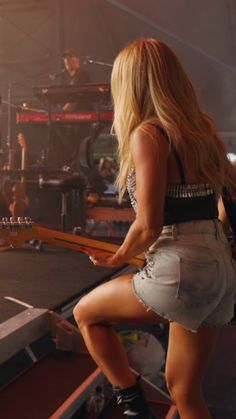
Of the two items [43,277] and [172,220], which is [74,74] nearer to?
[43,277]

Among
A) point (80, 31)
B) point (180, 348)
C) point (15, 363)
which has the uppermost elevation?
point (80, 31)

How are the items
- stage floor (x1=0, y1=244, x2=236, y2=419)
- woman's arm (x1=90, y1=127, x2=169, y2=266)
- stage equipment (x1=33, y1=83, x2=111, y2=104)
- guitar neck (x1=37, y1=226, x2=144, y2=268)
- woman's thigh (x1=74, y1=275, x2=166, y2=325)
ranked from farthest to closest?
stage equipment (x1=33, y1=83, x2=111, y2=104)
stage floor (x1=0, y1=244, x2=236, y2=419)
guitar neck (x1=37, y1=226, x2=144, y2=268)
woman's thigh (x1=74, y1=275, x2=166, y2=325)
woman's arm (x1=90, y1=127, x2=169, y2=266)

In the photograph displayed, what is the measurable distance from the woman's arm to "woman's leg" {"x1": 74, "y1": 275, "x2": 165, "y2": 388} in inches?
8.6

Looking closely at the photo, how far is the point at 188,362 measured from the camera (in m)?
1.60

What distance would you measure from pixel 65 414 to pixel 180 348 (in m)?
0.74

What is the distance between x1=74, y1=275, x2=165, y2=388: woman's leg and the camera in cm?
Result: 166

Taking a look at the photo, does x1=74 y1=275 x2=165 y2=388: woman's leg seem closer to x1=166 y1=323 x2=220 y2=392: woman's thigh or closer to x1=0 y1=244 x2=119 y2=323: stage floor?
x1=166 y1=323 x2=220 y2=392: woman's thigh

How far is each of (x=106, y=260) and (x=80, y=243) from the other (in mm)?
305

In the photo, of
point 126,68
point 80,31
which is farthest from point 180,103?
point 80,31

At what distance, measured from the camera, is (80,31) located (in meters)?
9.41

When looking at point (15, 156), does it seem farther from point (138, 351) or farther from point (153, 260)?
point (153, 260)

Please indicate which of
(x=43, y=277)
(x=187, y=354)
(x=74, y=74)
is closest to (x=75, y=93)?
(x=74, y=74)

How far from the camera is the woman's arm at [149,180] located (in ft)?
4.94

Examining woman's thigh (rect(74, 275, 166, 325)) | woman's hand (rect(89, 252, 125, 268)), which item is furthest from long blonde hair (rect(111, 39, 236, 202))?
woman's thigh (rect(74, 275, 166, 325))
